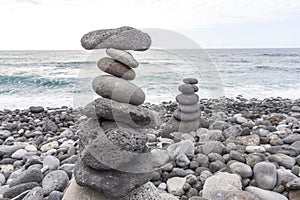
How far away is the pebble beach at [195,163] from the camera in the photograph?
11.8 feet

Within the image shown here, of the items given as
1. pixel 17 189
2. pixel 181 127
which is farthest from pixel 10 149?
pixel 181 127

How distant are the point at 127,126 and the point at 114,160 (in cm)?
33

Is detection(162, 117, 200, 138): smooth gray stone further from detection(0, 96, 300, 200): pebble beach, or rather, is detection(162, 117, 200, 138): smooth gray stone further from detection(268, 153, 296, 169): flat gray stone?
detection(268, 153, 296, 169): flat gray stone

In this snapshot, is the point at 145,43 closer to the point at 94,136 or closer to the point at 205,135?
the point at 94,136

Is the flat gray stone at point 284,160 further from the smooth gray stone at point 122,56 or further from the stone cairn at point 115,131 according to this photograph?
the smooth gray stone at point 122,56

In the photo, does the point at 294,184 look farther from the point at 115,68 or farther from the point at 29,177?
the point at 29,177

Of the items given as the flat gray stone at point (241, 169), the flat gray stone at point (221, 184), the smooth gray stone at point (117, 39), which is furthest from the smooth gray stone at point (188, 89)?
Answer: the smooth gray stone at point (117, 39)

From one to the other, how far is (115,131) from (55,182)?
1.64 m

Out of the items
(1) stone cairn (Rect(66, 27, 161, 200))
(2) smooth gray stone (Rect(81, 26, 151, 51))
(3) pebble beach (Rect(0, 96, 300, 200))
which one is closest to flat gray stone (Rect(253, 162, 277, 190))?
(3) pebble beach (Rect(0, 96, 300, 200))

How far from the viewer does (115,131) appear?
8.34 feet

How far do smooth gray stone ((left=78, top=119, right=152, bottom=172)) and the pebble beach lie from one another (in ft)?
3.60

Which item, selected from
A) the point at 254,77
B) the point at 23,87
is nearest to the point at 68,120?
the point at 23,87

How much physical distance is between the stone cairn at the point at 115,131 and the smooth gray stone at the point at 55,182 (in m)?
1.03

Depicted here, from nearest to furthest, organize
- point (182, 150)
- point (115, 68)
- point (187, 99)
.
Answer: point (115, 68) < point (182, 150) < point (187, 99)
